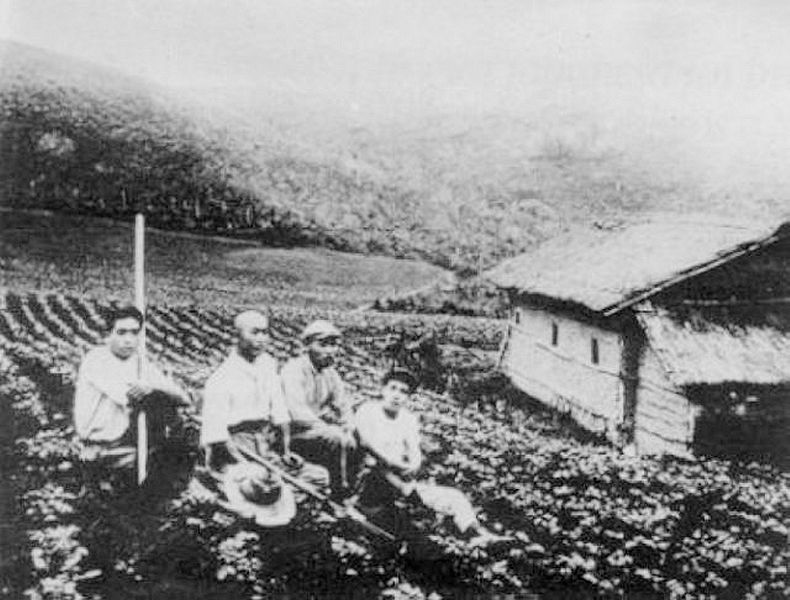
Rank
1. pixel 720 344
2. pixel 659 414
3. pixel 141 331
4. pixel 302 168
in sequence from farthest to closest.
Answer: pixel 659 414 < pixel 720 344 < pixel 302 168 < pixel 141 331

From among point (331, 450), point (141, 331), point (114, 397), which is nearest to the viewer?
point (114, 397)

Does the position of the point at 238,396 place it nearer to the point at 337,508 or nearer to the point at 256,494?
the point at 256,494

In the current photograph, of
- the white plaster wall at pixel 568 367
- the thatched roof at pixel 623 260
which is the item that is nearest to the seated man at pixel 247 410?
the thatched roof at pixel 623 260

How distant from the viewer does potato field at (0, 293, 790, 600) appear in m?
3.49

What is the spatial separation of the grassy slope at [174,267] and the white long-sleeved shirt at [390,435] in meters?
0.65

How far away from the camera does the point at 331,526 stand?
3.74 meters

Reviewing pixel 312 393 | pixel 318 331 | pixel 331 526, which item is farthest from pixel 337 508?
pixel 318 331

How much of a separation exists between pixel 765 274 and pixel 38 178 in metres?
4.28

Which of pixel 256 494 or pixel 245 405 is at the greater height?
pixel 245 405

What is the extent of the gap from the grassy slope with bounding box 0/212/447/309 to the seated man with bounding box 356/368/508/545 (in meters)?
0.62

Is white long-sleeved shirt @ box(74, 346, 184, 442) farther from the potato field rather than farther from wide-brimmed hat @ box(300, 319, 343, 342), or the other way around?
wide-brimmed hat @ box(300, 319, 343, 342)

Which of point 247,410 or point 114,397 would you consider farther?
point 247,410

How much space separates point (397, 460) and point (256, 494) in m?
0.69

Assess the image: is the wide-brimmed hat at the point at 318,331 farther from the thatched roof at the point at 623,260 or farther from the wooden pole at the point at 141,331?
the thatched roof at the point at 623,260
